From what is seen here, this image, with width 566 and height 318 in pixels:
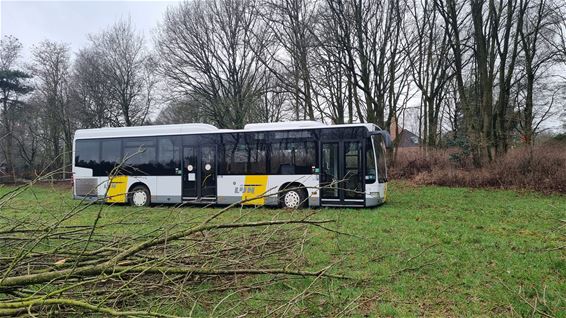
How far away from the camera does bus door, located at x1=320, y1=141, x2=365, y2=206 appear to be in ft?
39.3

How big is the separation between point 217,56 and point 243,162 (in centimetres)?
1631

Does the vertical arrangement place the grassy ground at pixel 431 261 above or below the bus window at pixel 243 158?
below

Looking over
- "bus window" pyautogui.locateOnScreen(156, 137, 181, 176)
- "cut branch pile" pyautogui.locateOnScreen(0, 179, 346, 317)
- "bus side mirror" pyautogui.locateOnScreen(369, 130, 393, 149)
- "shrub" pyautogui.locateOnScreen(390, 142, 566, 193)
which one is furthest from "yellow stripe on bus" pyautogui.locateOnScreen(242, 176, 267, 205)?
"shrub" pyautogui.locateOnScreen(390, 142, 566, 193)

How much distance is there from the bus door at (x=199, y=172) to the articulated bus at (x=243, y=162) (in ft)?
0.12

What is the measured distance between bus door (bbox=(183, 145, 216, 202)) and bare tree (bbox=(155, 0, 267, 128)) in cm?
1269

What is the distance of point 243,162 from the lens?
13.4 m

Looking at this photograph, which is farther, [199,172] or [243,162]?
[199,172]

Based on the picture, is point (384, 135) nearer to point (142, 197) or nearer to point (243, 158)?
point (243, 158)

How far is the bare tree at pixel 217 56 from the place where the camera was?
1042 inches

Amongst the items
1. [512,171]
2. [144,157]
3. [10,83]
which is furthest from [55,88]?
[512,171]

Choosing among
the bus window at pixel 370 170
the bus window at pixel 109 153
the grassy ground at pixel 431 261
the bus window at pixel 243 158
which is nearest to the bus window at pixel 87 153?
the bus window at pixel 109 153

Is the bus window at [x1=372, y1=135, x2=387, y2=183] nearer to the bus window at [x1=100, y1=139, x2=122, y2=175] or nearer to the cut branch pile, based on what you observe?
the cut branch pile

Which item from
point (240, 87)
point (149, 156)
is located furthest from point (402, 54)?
point (149, 156)

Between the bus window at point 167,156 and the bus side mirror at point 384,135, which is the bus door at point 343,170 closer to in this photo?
the bus side mirror at point 384,135
